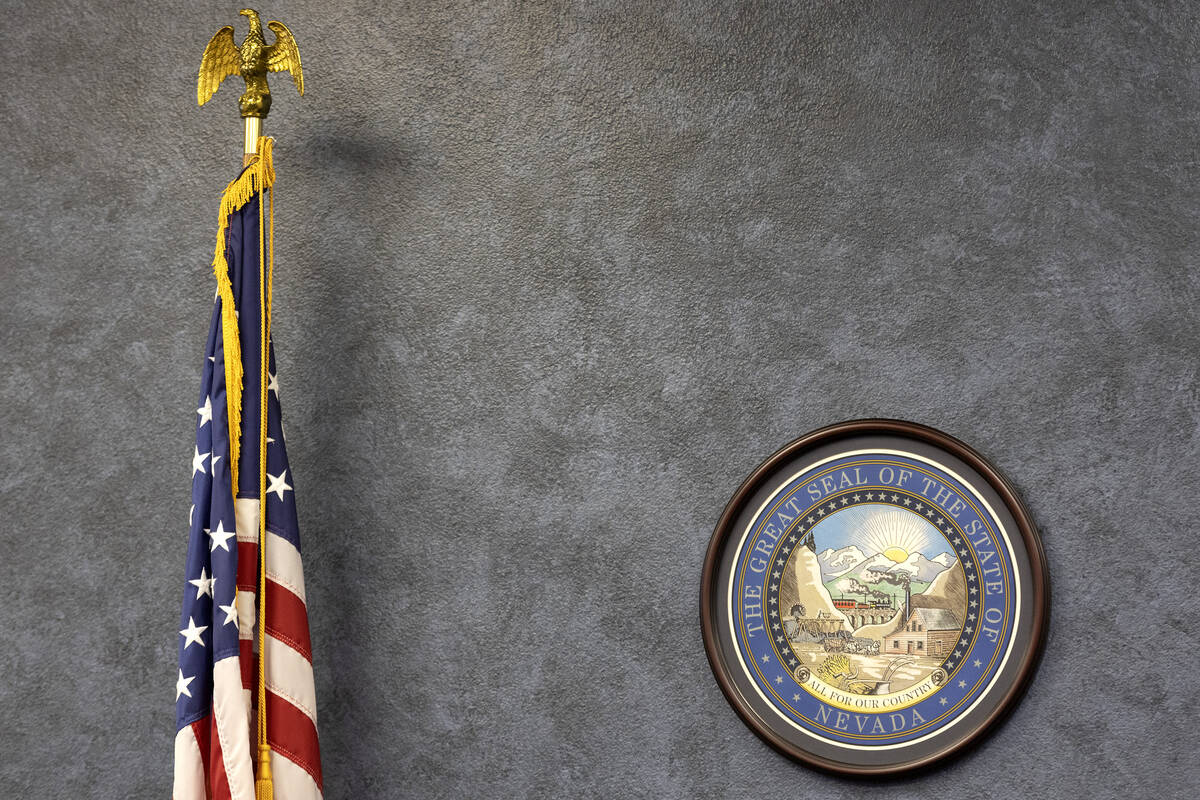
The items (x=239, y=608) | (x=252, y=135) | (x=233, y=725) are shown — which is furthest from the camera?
(x=252, y=135)

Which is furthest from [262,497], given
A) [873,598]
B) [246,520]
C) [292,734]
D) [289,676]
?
[873,598]

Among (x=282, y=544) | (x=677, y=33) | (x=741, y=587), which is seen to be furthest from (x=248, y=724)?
(x=677, y=33)

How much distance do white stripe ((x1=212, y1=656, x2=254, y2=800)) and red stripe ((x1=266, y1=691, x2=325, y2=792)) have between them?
0.06 metres

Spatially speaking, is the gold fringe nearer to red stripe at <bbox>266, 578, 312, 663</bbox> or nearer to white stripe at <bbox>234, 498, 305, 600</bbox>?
white stripe at <bbox>234, 498, 305, 600</bbox>

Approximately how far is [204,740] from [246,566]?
0.35 meters

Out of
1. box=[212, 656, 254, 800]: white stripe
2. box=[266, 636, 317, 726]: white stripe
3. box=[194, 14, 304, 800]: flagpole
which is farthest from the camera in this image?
box=[194, 14, 304, 800]: flagpole

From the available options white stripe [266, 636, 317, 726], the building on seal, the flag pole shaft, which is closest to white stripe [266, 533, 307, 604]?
white stripe [266, 636, 317, 726]

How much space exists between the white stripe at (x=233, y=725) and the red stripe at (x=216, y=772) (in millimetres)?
13

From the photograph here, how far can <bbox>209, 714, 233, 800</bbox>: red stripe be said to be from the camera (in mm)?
2186

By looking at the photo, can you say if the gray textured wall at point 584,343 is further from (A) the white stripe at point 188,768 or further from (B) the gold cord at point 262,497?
(A) the white stripe at point 188,768

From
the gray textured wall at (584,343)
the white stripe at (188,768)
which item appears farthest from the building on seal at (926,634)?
the white stripe at (188,768)

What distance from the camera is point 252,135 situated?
2.46 metres

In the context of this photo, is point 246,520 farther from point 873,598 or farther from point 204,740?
point 873,598

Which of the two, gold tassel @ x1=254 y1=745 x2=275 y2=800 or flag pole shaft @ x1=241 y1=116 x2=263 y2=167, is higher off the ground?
flag pole shaft @ x1=241 y1=116 x2=263 y2=167
